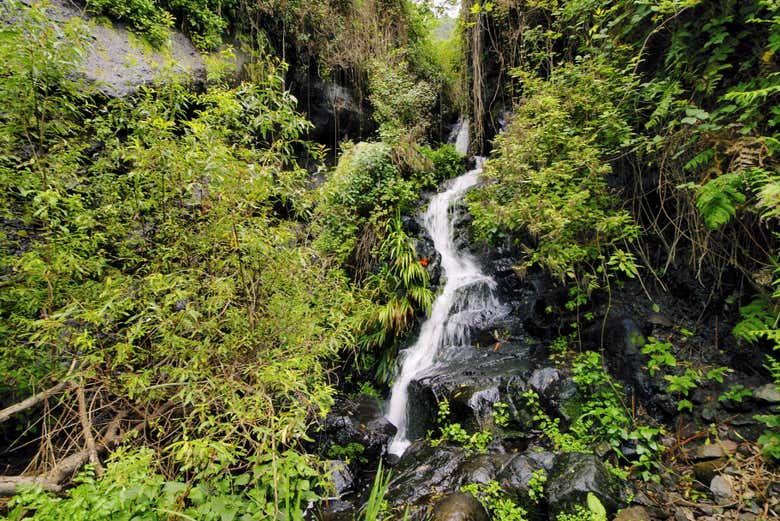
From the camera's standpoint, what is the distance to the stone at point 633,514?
2477 millimetres

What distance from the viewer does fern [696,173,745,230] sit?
2500mm

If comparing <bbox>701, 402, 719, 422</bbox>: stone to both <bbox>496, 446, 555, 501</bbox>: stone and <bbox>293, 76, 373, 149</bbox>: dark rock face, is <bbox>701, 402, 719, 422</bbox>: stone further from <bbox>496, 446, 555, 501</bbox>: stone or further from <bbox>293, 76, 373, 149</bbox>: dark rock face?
<bbox>293, 76, 373, 149</bbox>: dark rock face

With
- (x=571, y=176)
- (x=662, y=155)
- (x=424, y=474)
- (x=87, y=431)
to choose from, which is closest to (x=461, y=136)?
(x=571, y=176)

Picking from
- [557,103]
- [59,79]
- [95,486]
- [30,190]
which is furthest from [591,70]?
[95,486]

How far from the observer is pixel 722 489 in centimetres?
251

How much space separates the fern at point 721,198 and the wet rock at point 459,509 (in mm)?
2998

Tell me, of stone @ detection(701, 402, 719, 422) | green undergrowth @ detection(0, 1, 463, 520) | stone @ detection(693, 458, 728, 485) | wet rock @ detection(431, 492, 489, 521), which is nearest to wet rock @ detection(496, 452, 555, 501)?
wet rock @ detection(431, 492, 489, 521)

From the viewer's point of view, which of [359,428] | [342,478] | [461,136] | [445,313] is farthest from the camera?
[461,136]

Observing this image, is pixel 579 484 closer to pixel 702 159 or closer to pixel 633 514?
pixel 633 514

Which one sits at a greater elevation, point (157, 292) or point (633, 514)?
point (157, 292)

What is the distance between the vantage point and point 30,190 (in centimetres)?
227

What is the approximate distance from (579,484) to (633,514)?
399mm

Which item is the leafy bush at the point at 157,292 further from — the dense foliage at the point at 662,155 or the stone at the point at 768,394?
the stone at the point at 768,394

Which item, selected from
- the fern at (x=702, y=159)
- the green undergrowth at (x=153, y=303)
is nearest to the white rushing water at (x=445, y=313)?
the green undergrowth at (x=153, y=303)
